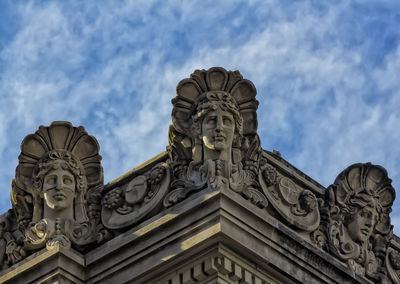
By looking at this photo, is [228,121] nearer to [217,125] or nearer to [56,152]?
Result: [217,125]

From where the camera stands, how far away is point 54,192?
3450 cm

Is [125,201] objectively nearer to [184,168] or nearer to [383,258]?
[184,168]

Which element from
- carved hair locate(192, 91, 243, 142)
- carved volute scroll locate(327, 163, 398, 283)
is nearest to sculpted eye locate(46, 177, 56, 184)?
carved hair locate(192, 91, 243, 142)

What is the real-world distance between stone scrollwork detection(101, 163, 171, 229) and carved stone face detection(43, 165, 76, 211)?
0.74 meters

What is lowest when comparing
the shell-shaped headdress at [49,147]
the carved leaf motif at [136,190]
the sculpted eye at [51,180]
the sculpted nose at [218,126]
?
the carved leaf motif at [136,190]

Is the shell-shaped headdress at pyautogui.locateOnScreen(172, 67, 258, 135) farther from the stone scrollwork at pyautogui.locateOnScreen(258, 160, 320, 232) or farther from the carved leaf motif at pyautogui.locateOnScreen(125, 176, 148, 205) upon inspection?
the carved leaf motif at pyautogui.locateOnScreen(125, 176, 148, 205)

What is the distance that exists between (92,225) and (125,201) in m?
0.83

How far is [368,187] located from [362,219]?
808 millimetres

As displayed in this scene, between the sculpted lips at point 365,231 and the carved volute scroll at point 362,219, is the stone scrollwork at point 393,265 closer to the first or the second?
the carved volute scroll at point 362,219

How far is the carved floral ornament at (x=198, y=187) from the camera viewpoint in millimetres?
33250

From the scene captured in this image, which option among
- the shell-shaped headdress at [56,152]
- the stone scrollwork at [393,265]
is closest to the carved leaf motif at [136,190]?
the shell-shaped headdress at [56,152]

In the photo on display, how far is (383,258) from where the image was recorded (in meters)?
35.4

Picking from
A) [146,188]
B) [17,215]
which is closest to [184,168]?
[146,188]

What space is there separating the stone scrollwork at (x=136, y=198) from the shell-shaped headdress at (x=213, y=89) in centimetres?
121
